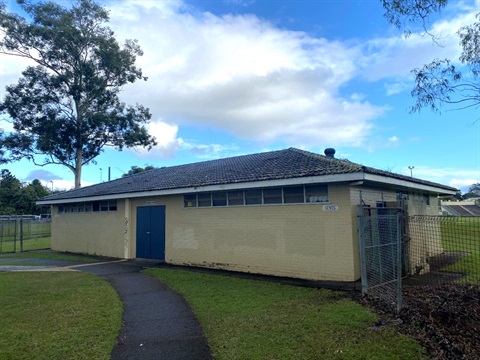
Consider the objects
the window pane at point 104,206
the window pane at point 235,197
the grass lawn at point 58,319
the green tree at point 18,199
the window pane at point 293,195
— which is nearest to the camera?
the grass lawn at point 58,319

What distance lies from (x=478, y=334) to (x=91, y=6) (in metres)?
39.4

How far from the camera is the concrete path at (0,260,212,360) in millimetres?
4976

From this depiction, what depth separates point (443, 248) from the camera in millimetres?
11211

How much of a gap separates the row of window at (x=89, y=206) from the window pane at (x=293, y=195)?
9.93 meters

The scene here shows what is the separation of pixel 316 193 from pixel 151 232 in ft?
26.6

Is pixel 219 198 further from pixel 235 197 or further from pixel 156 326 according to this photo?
pixel 156 326

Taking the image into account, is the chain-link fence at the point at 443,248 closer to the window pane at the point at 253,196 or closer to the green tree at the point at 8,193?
the window pane at the point at 253,196

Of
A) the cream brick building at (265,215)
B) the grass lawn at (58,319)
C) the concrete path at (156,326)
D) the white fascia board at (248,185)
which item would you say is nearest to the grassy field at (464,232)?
the cream brick building at (265,215)

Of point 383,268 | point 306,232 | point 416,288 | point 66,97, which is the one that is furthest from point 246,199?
point 66,97

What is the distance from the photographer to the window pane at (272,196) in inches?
432

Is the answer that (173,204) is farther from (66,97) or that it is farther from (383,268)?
(66,97)

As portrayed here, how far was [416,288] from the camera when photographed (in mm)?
8797

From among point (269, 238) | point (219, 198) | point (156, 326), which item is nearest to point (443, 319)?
point (156, 326)

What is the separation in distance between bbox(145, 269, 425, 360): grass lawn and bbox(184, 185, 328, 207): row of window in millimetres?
2659
